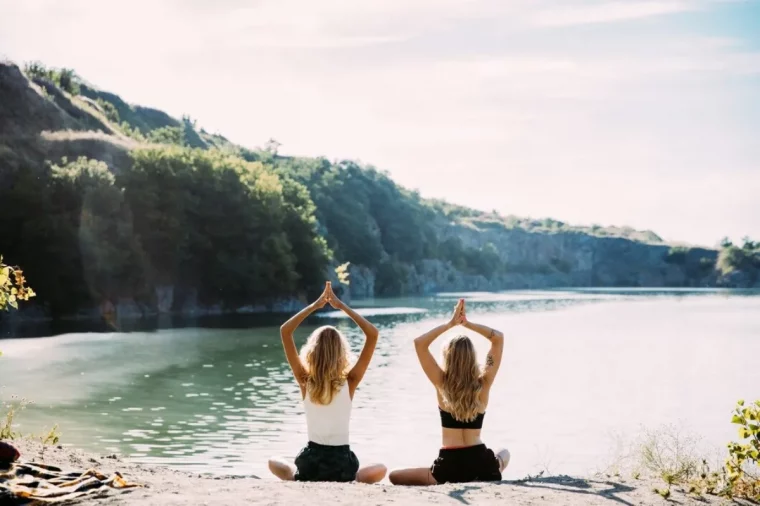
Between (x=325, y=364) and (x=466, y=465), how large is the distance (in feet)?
4.73

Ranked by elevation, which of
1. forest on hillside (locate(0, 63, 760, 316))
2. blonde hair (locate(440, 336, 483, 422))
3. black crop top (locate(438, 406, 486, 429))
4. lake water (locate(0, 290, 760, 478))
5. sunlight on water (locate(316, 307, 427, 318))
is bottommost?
lake water (locate(0, 290, 760, 478))

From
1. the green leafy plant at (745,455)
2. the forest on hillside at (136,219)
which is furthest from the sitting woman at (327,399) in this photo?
the forest on hillside at (136,219)

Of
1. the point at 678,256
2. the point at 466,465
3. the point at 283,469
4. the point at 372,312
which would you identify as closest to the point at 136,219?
the point at 372,312

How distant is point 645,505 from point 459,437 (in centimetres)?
148

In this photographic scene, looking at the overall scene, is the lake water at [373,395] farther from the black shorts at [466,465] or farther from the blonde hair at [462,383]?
the blonde hair at [462,383]

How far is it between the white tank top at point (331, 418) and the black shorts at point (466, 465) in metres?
0.83

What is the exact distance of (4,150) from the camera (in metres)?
53.2

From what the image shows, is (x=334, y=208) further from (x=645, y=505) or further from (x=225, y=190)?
(x=645, y=505)

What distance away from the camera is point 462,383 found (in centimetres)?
684

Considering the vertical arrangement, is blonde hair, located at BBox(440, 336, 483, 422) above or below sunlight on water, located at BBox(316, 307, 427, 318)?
A: above

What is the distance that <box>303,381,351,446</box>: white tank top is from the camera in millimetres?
6789

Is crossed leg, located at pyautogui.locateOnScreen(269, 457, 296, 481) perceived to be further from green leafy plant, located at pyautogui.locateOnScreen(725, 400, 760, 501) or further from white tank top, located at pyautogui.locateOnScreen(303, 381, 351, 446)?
green leafy plant, located at pyautogui.locateOnScreen(725, 400, 760, 501)

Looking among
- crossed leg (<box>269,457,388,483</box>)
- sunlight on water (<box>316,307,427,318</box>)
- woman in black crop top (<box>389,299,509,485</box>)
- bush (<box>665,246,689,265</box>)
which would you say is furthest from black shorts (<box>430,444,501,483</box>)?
bush (<box>665,246,689,265</box>)

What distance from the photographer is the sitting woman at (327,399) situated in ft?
21.8
